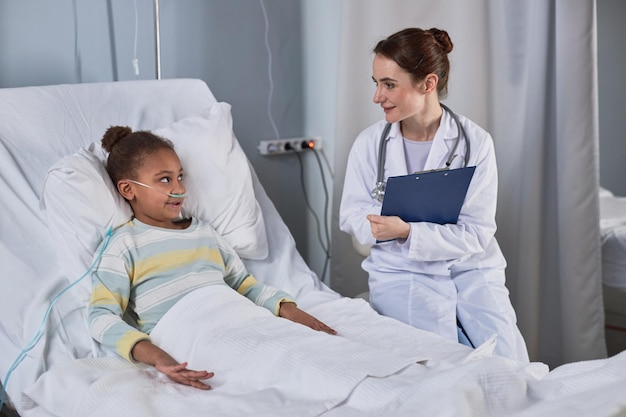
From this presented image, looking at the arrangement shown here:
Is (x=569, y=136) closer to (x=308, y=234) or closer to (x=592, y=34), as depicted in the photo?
(x=592, y=34)

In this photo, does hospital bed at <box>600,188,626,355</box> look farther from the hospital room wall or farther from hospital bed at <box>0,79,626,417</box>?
the hospital room wall

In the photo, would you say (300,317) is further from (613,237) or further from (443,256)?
(613,237)

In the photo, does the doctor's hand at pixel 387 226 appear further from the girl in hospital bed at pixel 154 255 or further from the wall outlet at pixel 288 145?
the wall outlet at pixel 288 145

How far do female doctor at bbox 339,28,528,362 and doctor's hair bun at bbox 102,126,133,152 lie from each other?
26.2 inches

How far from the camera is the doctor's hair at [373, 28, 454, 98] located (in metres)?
2.16

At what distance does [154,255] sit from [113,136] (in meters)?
0.34

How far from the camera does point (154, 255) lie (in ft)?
6.31

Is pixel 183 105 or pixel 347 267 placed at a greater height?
pixel 183 105

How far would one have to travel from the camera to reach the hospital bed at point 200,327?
4.53ft

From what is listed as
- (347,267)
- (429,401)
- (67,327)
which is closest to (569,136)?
(347,267)

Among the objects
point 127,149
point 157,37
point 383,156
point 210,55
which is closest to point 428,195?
point 383,156

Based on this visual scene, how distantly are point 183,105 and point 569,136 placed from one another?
4.17 ft

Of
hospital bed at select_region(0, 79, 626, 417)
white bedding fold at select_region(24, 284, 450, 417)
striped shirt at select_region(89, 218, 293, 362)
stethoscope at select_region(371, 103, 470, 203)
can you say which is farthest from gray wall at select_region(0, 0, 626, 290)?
white bedding fold at select_region(24, 284, 450, 417)

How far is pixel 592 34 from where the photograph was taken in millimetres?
2553
